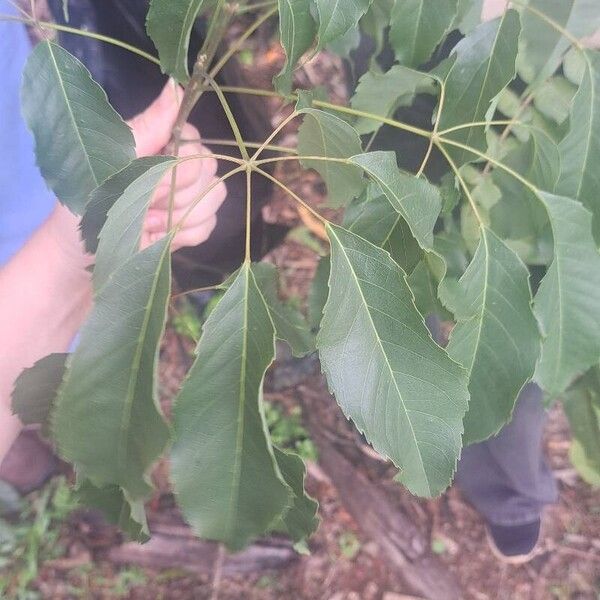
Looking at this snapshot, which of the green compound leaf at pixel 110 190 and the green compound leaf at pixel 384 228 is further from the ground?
the green compound leaf at pixel 110 190

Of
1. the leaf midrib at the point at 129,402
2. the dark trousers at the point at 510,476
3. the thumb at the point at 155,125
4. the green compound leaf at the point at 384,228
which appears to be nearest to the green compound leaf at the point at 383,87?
the green compound leaf at the point at 384,228

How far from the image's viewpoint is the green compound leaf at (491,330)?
1.73 ft

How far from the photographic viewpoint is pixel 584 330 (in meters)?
0.56

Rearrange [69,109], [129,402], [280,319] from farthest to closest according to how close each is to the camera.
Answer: [280,319], [69,109], [129,402]

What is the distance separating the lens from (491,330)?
0.54 metres

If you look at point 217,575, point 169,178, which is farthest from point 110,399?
point 217,575

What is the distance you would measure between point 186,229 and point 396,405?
1.46 ft

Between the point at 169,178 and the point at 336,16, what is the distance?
0.31 meters

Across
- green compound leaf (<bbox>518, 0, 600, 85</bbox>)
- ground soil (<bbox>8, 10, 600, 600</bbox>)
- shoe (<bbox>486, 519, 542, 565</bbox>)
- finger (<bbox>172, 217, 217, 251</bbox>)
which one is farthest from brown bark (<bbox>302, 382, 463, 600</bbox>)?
green compound leaf (<bbox>518, 0, 600, 85</bbox>)

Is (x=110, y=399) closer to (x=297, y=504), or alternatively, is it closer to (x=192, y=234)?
(x=297, y=504)

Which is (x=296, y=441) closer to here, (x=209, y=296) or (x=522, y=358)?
(x=209, y=296)

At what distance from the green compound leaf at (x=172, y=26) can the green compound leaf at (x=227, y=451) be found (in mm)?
213

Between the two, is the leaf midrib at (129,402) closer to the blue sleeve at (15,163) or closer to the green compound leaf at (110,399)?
the green compound leaf at (110,399)

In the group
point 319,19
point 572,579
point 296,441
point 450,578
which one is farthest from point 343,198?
point 572,579
